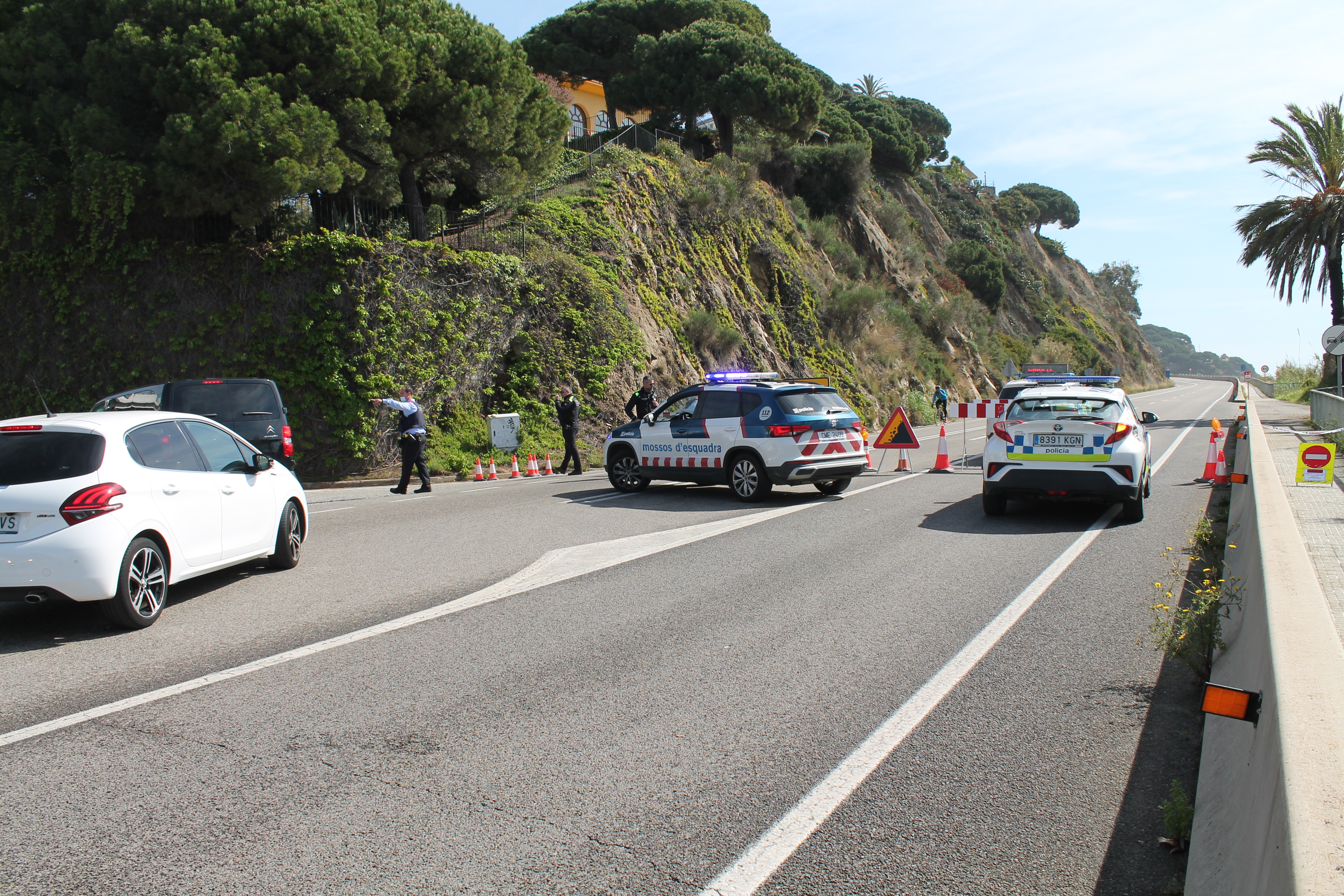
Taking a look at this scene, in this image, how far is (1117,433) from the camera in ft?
35.8

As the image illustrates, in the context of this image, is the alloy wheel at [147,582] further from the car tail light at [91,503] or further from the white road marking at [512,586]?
the white road marking at [512,586]

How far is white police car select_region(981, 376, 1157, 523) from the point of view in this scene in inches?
428

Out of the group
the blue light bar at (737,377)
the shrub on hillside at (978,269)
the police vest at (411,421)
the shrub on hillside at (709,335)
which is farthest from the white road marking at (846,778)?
the shrub on hillside at (978,269)

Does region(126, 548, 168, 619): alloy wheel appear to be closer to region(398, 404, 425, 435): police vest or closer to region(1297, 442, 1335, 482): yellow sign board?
region(398, 404, 425, 435): police vest

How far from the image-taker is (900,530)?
10.9 m

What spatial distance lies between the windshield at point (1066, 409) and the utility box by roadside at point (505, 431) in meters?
12.6

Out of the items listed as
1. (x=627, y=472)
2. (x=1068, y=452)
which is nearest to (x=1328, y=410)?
(x=1068, y=452)

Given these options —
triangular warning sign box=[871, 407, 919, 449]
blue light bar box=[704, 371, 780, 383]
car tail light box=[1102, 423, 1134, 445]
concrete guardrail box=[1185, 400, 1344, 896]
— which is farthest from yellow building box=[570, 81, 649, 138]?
concrete guardrail box=[1185, 400, 1344, 896]

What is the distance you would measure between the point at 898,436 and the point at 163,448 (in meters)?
12.6

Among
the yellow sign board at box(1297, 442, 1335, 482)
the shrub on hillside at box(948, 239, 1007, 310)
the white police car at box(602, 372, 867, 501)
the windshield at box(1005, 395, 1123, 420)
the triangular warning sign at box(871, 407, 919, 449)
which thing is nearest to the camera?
the windshield at box(1005, 395, 1123, 420)

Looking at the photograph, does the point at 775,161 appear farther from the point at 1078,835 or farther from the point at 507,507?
the point at 1078,835

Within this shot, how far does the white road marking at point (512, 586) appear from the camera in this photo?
4953 mm

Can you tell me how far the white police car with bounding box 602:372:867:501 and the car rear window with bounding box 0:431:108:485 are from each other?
8.29 metres

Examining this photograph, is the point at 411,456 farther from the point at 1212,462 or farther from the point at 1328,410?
the point at 1328,410
